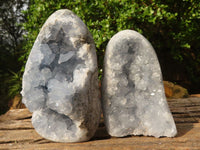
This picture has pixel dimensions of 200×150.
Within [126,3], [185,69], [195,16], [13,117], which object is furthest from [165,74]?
[13,117]

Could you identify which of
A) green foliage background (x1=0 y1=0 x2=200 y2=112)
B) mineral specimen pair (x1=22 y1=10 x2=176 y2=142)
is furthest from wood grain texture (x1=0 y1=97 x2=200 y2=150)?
green foliage background (x1=0 y1=0 x2=200 y2=112)

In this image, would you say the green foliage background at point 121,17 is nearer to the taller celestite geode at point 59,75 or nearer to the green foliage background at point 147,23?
the green foliage background at point 147,23

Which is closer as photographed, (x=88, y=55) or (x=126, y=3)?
(x=88, y=55)

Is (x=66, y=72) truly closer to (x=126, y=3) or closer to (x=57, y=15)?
(x=57, y=15)

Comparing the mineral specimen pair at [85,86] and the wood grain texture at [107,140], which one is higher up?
the mineral specimen pair at [85,86]

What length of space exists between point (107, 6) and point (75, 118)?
2228mm

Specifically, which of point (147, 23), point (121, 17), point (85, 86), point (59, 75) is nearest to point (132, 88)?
point (85, 86)

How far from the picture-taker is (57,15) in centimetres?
197

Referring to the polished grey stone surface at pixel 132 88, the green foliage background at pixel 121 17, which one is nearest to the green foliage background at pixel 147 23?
the green foliage background at pixel 121 17

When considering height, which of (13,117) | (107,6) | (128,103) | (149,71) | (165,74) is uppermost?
(107,6)

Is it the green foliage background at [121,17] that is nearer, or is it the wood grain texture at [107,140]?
the wood grain texture at [107,140]

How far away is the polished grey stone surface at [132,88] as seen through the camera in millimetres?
2018

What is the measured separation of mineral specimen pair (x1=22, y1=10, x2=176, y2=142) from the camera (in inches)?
72.9

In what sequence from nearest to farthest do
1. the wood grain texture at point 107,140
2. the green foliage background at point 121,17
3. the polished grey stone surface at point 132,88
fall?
the wood grain texture at point 107,140
the polished grey stone surface at point 132,88
the green foliage background at point 121,17
